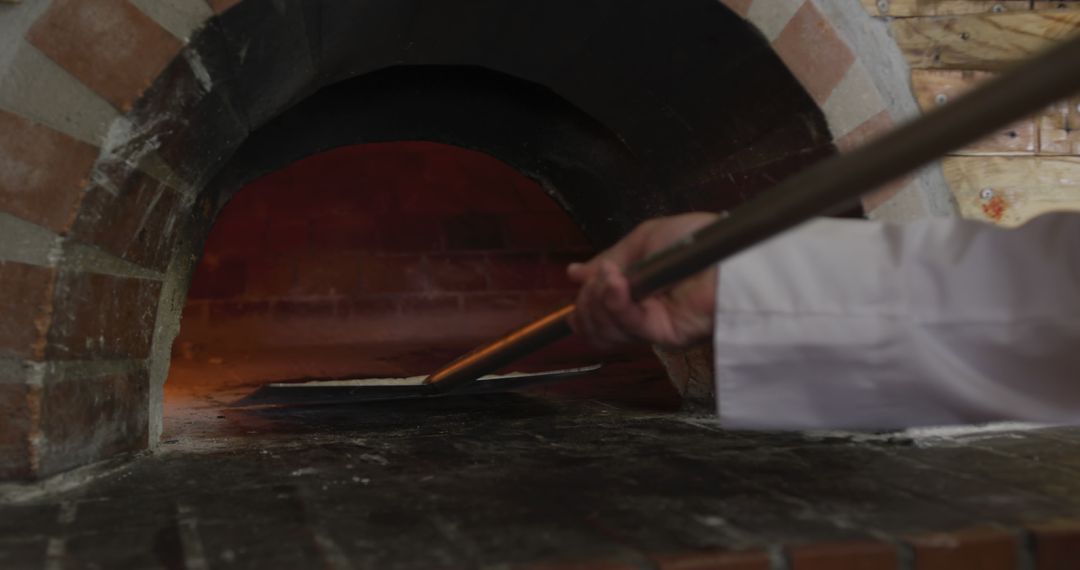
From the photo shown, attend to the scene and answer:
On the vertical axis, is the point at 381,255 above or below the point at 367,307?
above

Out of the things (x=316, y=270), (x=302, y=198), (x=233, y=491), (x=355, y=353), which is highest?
(x=302, y=198)

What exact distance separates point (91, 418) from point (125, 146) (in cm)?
45

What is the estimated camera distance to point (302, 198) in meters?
4.42

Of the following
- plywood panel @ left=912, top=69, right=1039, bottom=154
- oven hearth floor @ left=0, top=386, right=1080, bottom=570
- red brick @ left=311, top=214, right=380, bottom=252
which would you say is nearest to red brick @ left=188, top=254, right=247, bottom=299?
red brick @ left=311, top=214, right=380, bottom=252

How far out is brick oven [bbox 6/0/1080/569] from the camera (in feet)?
3.68

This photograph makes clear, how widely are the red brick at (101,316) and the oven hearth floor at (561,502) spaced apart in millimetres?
209

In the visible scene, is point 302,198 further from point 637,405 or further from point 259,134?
point 637,405

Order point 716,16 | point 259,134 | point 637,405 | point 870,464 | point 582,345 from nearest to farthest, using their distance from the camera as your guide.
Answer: point 870,464 < point 716,16 < point 259,134 < point 637,405 < point 582,345

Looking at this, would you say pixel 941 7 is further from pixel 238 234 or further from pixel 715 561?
pixel 238 234

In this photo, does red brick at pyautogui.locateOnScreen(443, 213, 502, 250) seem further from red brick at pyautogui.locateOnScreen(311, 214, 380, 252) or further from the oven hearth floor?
the oven hearth floor

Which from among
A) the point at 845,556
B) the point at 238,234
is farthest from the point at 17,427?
the point at 238,234

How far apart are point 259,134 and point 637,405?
117cm

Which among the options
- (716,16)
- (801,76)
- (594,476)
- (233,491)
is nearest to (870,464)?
(594,476)

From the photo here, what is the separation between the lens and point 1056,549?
108 centimetres
